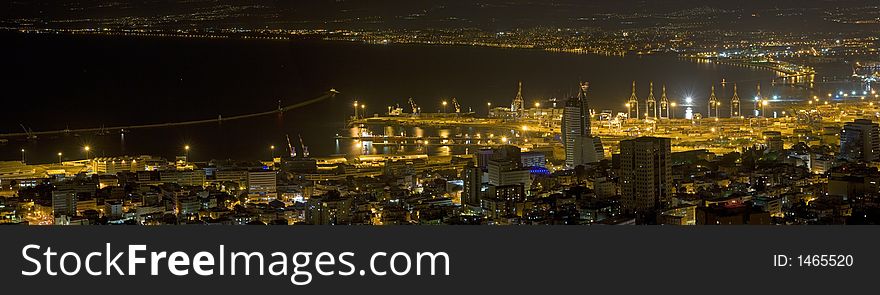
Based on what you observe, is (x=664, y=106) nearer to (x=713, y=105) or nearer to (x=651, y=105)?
(x=651, y=105)

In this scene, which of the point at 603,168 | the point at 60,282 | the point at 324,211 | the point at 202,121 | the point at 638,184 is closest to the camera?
the point at 60,282

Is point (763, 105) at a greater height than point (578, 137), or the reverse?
point (763, 105)

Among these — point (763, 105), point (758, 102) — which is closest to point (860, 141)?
point (763, 105)

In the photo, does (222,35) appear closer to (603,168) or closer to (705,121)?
(603,168)

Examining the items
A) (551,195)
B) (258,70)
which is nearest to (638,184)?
(551,195)

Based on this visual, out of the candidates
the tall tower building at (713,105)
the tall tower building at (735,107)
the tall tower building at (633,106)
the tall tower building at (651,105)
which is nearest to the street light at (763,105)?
the tall tower building at (735,107)

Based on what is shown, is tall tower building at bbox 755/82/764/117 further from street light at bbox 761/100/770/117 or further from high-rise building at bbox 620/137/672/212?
high-rise building at bbox 620/137/672/212

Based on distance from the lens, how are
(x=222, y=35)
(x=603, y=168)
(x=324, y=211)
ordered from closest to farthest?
1. (x=324, y=211)
2. (x=603, y=168)
3. (x=222, y=35)
